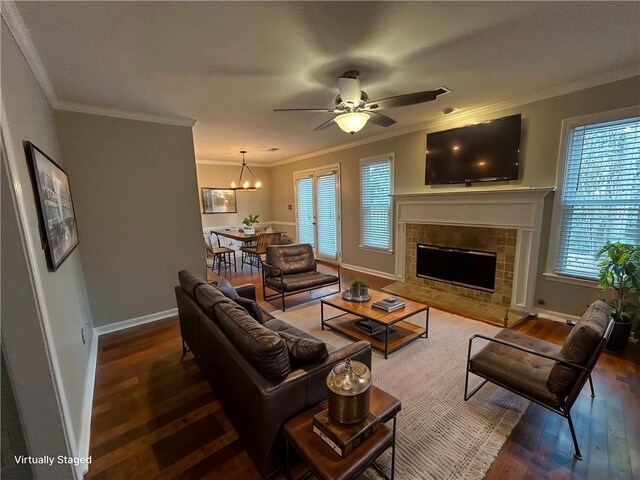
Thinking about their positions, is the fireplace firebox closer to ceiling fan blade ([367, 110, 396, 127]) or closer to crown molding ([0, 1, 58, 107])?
ceiling fan blade ([367, 110, 396, 127])

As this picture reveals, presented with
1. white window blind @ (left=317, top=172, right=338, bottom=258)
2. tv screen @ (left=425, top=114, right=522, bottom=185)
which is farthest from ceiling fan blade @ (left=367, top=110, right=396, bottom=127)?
white window blind @ (left=317, top=172, right=338, bottom=258)

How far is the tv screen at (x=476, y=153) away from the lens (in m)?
3.32

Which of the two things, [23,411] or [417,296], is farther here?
[417,296]

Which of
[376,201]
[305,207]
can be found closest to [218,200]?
[305,207]

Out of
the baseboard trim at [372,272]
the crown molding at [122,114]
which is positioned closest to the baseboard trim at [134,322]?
the crown molding at [122,114]

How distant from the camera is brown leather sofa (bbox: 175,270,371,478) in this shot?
4.30ft

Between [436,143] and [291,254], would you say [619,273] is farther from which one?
[291,254]

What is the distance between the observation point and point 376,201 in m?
5.12

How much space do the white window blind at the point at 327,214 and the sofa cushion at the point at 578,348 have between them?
4.79m

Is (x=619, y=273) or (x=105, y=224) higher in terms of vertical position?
(x=105, y=224)

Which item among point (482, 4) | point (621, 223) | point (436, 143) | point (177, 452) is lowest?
point (177, 452)

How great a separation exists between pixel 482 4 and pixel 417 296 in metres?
3.43

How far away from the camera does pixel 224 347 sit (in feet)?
5.34

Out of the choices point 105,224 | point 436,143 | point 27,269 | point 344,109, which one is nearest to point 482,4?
point 344,109
